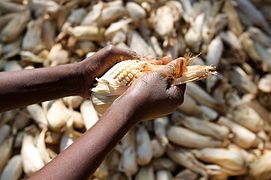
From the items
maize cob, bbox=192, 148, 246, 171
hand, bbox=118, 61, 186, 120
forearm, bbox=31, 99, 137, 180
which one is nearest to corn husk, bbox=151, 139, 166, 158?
maize cob, bbox=192, 148, 246, 171

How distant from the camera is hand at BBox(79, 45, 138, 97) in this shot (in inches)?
51.6

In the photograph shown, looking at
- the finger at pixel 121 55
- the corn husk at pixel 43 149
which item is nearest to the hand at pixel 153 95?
the finger at pixel 121 55

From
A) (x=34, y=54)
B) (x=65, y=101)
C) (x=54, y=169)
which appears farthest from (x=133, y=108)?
(x=34, y=54)

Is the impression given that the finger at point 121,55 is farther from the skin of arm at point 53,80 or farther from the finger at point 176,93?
the finger at point 176,93

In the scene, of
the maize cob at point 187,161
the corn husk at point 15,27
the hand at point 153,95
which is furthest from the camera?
the corn husk at point 15,27

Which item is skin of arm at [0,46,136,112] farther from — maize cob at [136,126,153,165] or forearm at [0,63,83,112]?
maize cob at [136,126,153,165]

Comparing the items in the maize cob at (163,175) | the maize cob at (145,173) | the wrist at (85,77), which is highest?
the wrist at (85,77)

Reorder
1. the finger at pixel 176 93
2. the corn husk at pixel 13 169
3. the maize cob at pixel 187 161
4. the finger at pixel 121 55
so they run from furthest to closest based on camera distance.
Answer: the maize cob at pixel 187 161 < the corn husk at pixel 13 169 < the finger at pixel 121 55 < the finger at pixel 176 93

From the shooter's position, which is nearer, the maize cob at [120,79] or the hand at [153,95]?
the hand at [153,95]

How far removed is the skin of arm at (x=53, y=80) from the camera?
1154 millimetres

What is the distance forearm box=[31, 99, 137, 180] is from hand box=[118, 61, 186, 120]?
0.18 feet

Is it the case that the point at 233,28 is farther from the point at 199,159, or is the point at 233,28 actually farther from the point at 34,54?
the point at 34,54

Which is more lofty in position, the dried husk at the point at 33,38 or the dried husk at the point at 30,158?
the dried husk at the point at 33,38

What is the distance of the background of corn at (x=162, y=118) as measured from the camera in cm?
171
